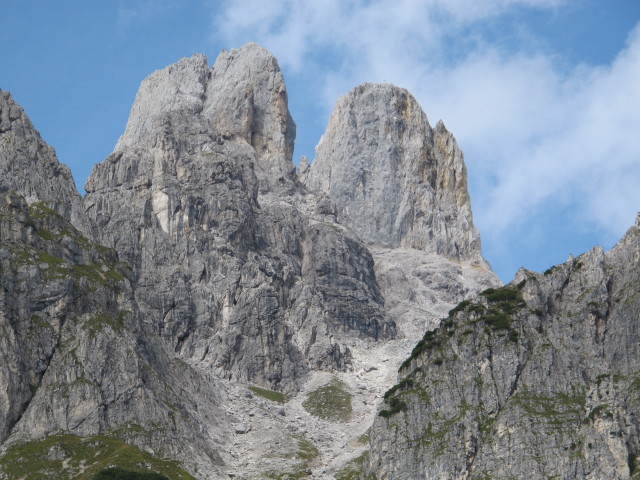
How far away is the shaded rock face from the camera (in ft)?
558

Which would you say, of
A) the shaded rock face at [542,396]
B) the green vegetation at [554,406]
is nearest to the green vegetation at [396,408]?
the shaded rock face at [542,396]

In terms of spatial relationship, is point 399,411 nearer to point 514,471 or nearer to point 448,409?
point 448,409

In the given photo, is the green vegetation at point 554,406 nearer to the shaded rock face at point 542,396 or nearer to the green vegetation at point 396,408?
the shaded rock face at point 542,396

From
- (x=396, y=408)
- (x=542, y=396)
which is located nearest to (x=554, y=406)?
(x=542, y=396)

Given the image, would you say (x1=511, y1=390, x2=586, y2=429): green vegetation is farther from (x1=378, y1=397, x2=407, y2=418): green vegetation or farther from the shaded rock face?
(x1=378, y1=397, x2=407, y2=418): green vegetation

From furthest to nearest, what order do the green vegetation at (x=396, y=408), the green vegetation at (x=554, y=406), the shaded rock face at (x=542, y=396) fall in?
the green vegetation at (x=396, y=408)
the green vegetation at (x=554, y=406)
the shaded rock face at (x=542, y=396)

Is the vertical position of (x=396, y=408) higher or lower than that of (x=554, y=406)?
higher

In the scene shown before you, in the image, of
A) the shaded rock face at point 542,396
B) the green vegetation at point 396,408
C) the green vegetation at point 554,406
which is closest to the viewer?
the shaded rock face at point 542,396

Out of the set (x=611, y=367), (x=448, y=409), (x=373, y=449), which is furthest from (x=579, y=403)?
(x=373, y=449)

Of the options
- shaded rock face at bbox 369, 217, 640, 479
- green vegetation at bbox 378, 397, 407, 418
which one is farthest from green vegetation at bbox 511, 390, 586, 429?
green vegetation at bbox 378, 397, 407, 418

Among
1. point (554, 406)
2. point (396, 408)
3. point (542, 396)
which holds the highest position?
point (542, 396)

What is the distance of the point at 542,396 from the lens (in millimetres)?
184500

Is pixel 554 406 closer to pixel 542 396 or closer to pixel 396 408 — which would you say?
pixel 542 396

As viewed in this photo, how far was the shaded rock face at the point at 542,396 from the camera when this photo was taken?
170 m
